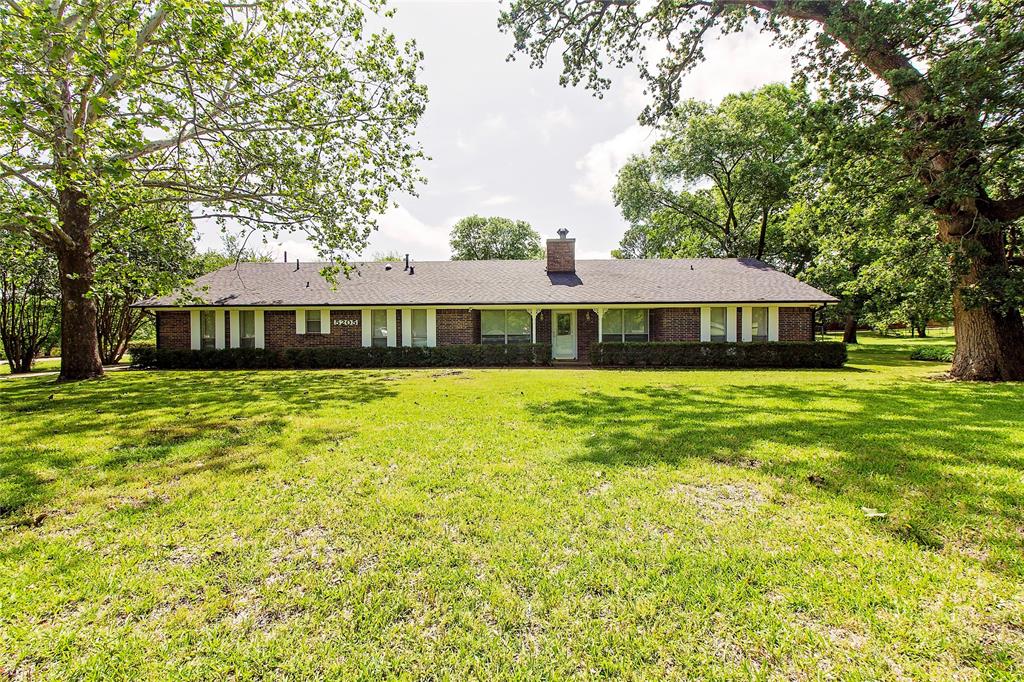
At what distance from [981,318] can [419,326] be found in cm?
1753

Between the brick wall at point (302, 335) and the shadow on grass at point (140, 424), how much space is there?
579 centimetres

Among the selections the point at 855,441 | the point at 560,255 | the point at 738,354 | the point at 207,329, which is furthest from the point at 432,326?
the point at 855,441

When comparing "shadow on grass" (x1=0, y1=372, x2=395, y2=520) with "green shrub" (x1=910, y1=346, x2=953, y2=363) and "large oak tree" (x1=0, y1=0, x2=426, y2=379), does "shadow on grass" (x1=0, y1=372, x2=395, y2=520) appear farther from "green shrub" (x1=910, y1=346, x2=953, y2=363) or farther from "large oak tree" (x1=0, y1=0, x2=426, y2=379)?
"green shrub" (x1=910, y1=346, x2=953, y2=363)

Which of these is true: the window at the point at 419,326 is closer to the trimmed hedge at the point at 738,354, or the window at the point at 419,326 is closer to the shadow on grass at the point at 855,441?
the trimmed hedge at the point at 738,354

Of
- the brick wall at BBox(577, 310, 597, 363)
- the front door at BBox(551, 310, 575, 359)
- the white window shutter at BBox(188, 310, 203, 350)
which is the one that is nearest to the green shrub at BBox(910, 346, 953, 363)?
the brick wall at BBox(577, 310, 597, 363)

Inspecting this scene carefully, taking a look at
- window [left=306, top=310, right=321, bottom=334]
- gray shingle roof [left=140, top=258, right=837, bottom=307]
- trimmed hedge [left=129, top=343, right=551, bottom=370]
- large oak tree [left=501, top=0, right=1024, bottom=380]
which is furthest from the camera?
window [left=306, top=310, right=321, bottom=334]

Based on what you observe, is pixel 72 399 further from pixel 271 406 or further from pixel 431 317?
pixel 431 317

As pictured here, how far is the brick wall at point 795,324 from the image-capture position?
58.4ft

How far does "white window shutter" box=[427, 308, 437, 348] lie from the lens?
60.5 ft

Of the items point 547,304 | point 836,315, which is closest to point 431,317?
point 547,304

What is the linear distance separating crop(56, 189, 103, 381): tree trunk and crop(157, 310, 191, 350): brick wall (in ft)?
19.3

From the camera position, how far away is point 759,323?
1797 cm

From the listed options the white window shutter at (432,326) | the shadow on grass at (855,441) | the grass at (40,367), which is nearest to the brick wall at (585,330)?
the white window shutter at (432,326)

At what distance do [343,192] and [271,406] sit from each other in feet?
24.3
